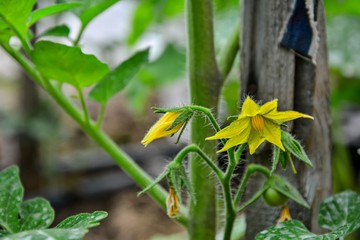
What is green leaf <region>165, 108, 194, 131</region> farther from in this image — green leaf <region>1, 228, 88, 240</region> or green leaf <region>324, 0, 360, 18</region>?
green leaf <region>324, 0, 360, 18</region>

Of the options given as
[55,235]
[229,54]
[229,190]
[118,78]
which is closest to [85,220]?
[55,235]

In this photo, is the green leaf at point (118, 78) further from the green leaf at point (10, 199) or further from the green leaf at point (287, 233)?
the green leaf at point (287, 233)

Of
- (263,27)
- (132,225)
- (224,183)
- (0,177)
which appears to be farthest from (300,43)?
(132,225)

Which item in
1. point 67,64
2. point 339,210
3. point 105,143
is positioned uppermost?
point 67,64

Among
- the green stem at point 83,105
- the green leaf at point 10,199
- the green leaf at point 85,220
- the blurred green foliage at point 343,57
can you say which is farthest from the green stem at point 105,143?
the blurred green foliage at point 343,57

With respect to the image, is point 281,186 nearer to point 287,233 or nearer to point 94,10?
point 287,233

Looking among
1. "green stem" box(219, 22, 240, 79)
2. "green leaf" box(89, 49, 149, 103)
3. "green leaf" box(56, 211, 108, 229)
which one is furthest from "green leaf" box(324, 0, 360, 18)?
"green leaf" box(56, 211, 108, 229)
